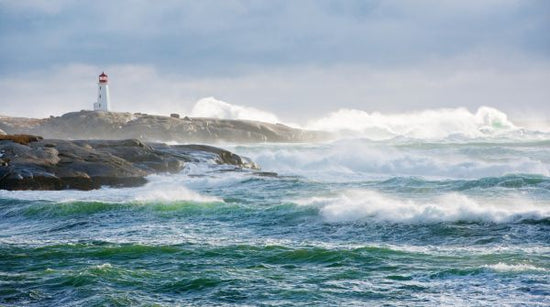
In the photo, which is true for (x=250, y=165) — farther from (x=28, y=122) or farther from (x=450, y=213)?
(x=28, y=122)

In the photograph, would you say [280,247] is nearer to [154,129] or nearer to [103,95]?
[154,129]

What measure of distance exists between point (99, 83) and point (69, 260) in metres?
54.9

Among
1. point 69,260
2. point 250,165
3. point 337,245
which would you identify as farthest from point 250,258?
point 250,165

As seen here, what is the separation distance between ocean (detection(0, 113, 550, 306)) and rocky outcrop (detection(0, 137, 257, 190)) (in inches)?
46.2

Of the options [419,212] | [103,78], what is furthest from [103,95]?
[419,212]

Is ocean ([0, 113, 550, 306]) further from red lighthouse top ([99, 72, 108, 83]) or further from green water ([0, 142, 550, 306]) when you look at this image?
red lighthouse top ([99, 72, 108, 83])

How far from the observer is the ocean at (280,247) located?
8.93 metres

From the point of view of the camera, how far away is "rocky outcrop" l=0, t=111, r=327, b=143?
59656 mm

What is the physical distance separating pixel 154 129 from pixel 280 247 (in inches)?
1920

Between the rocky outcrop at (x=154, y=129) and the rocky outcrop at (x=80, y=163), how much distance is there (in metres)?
30.4

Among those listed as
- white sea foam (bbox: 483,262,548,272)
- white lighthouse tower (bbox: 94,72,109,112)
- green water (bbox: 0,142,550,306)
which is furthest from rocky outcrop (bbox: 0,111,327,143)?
white sea foam (bbox: 483,262,548,272)

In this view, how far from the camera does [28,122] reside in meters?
68.4

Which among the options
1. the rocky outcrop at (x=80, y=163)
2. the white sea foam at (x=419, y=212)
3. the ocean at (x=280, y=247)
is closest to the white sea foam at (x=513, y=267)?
the ocean at (x=280, y=247)

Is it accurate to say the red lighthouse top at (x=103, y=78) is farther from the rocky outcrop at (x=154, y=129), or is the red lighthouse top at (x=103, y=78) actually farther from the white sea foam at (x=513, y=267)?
the white sea foam at (x=513, y=267)
